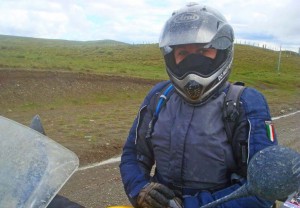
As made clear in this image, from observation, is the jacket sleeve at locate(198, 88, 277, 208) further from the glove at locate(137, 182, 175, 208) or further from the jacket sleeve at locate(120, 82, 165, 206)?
the jacket sleeve at locate(120, 82, 165, 206)

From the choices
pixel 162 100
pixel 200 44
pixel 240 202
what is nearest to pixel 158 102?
pixel 162 100

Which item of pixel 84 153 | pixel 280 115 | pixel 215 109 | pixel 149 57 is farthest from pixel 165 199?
pixel 149 57

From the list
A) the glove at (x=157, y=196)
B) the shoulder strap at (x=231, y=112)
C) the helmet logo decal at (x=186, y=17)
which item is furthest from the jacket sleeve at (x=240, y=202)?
the helmet logo decal at (x=186, y=17)

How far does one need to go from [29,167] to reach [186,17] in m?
1.18

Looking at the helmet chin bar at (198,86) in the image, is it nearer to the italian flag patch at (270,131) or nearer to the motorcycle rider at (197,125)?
the motorcycle rider at (197,125)

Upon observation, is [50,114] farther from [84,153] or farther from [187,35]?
[187,35]

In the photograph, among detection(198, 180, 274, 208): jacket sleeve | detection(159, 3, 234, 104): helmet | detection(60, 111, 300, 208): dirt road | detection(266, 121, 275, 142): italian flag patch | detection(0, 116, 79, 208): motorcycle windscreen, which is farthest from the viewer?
detection(60, 111, 300, 208): dirt road

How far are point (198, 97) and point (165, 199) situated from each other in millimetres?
564

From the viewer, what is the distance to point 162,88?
2551 mm

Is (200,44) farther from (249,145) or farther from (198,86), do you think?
(249,145)

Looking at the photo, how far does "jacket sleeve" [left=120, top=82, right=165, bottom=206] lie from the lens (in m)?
2.33

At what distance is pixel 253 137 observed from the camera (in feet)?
6.90

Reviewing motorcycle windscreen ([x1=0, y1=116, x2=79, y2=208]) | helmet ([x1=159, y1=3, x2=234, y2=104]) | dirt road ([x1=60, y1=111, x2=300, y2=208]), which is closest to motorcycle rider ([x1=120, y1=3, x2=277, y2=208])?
helmet ([x1=159, y1=3, x2=234, y2=104])

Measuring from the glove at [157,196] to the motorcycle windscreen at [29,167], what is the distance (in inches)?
17.5
